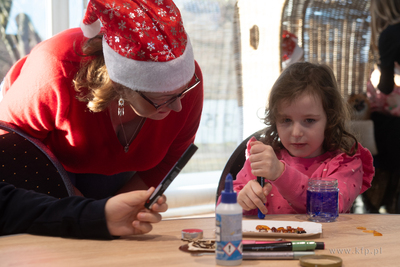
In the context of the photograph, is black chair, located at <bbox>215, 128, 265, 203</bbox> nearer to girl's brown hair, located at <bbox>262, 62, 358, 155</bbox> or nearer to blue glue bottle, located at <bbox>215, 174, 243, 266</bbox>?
girl's brown hair, located at <bbox>262, 62, 358, 155</bbox>

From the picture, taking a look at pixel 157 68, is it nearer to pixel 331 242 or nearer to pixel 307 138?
pixel 307 138

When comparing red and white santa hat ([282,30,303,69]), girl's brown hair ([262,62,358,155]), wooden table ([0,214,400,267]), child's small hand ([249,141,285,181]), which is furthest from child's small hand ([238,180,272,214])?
red and white santa hat ([282,30,303,69])

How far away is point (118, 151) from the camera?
1.50 m

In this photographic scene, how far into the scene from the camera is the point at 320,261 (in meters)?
0.69

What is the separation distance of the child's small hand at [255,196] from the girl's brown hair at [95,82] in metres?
0.48

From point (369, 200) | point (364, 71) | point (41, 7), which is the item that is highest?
point (41, 7)

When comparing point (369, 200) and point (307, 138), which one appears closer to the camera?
point (307, 138)

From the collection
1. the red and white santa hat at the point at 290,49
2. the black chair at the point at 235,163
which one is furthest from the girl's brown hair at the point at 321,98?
the red and white santa hat at the point at 290,49

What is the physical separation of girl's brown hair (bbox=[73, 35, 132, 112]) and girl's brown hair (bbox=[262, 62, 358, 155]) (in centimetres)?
53

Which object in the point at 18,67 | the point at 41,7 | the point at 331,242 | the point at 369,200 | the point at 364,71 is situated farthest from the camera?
the point at 364,71

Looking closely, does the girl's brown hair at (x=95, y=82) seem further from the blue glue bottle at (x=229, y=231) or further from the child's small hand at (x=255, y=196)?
the blue glue bottle at (x=229, y=231)

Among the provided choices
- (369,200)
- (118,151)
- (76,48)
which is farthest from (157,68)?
(369,200)

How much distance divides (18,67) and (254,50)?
182 centimetres

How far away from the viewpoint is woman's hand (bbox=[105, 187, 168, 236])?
842 millimetres
